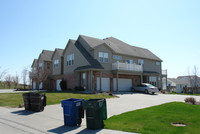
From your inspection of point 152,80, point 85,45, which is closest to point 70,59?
point 85,45

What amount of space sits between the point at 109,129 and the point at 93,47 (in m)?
20.5

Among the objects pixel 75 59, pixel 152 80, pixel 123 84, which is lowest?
pixel 123 84

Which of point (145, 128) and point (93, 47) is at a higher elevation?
point (93, 47)

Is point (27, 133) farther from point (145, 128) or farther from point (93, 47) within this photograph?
point (93, 47)

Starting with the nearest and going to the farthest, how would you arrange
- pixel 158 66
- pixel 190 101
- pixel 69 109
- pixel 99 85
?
pixel 69 109
pixel 190 101
pixel 99 85
pixel 158 66

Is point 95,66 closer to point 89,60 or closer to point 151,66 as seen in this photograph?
point 89,60

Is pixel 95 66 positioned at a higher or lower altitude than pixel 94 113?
higher

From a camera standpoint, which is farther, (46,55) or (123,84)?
(46,55)

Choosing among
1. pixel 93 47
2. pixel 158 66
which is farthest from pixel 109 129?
pixel 158 66

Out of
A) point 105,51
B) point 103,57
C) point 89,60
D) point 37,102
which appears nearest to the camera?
point 37,102

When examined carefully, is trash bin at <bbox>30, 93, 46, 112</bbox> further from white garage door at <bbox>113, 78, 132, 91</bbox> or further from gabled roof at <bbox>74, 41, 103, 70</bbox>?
white garage door at <bbox>113, 78, 132, 91</bbox>

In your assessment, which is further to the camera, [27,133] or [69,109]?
[69,109]

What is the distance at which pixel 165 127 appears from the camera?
22.9ft

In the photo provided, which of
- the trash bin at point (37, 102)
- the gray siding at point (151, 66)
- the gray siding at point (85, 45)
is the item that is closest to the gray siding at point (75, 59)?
the gray siding at point (85, 45)
